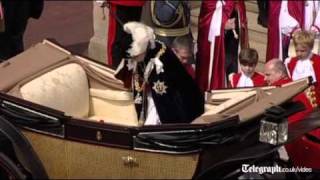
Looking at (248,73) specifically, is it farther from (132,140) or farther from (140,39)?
(132,140)

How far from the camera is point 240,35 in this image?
24.8 feet

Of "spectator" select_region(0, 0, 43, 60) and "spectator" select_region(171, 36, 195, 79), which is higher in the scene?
"spectator" select_region(171, 36, 195, 79)

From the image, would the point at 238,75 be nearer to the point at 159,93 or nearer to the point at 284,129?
the point at 159,93

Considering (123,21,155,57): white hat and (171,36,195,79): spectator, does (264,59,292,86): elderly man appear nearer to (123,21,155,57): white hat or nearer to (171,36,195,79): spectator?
(171,36,195,79): spectator

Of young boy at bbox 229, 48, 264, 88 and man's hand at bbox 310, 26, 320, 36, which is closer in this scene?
young boy at bbox 229, 48, 264, 88

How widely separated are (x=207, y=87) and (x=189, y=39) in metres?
0.88

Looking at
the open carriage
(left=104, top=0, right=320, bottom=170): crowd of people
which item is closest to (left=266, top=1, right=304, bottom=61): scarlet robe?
(left=104, top=0, right=320, bottom=170): crowd of people

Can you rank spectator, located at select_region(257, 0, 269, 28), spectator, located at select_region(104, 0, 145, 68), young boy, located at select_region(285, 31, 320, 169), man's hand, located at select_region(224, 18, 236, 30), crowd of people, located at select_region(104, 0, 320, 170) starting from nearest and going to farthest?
crowd of people, located at select_region(104, 0, 320, 170)
young boy, located at select_region(285, 31, 320, 169)
man's hand, located at select_region(224, 18, 236, 30)
spectator, located at select_region(104, 0, 145, 68)
spectator, located at select_region(257, 0, 269, 28)

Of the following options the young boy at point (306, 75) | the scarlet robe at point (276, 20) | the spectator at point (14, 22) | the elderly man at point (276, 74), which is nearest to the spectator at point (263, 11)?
the scarlet robe at point (276, 20)

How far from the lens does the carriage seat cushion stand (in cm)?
574

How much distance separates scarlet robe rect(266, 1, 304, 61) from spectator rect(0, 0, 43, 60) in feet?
7.78

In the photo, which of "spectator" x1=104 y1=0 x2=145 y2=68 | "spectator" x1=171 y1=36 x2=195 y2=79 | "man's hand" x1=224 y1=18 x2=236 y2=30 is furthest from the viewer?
"spectator" x1=104 y1=0 x2=145 y2=68

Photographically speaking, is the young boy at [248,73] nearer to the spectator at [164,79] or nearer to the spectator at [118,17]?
the spectator at [164,79]

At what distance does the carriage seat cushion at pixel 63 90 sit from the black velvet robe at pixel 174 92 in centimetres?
71
